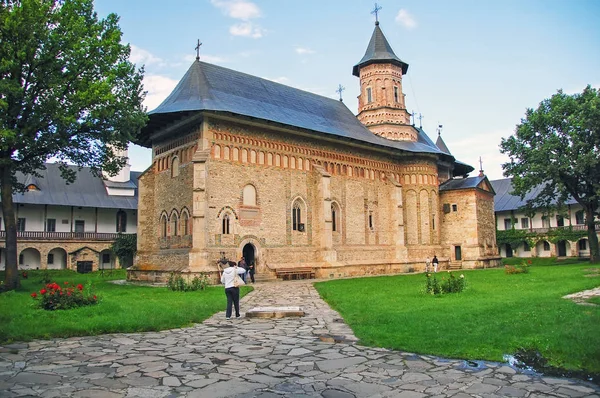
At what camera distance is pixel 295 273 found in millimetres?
23938

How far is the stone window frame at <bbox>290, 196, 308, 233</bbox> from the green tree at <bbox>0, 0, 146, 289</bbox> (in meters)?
9.24

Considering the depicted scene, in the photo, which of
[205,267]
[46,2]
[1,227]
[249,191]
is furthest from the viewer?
[1,227]

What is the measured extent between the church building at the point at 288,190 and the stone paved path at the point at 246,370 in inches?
521

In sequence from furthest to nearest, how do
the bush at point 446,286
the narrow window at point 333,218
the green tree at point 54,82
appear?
the narrow window at point 333,218, the green tree at point 54,82, the bush at point 446,286

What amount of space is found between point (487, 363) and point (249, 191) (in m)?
18.0

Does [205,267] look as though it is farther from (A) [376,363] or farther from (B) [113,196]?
(B) [113,196]

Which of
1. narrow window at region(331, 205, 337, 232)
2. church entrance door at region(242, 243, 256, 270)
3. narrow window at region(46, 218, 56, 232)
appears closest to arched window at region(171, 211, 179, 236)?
church entrance door at region(242, 243, 256, 270)

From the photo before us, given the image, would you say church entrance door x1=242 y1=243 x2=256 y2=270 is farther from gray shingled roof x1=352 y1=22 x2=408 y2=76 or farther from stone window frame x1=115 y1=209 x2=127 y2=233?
stone window frame x1=115 y1=209 x2=127 y2=233

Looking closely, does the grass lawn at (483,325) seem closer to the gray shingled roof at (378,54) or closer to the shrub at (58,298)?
the shrub at (58,298)

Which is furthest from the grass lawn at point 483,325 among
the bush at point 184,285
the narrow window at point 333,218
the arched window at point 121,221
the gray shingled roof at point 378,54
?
the arched window at point 121,221

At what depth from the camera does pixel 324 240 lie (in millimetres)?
25391

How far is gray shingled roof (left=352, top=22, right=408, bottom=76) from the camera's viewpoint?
34.5 metres

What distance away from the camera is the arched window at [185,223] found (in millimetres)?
22570

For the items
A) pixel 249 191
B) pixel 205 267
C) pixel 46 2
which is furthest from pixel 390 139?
pixel 46 2
